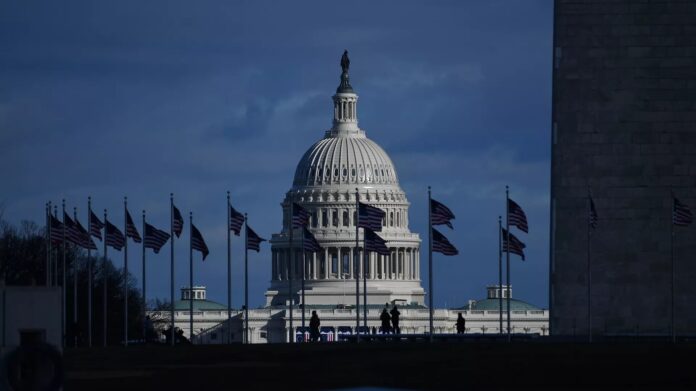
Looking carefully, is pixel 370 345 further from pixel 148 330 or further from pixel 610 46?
pixel 148 330

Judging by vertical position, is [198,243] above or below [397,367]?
above

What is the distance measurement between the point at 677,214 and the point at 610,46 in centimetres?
684

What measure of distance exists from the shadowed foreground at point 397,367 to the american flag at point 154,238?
1785 cm

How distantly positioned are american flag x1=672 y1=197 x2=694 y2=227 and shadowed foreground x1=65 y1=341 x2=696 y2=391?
5683 millimetres

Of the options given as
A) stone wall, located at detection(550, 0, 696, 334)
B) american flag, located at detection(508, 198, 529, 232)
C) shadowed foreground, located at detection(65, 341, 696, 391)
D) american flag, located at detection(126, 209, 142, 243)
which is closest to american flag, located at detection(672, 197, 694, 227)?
stone wall, located at detection(550, 0, 696, 334)

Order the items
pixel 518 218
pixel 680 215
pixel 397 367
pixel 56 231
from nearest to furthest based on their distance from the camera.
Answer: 1. pixel 397 367
2. pixel 680 215
3. pixel 518 218
4. pixel 56 231

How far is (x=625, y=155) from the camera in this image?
86.4m

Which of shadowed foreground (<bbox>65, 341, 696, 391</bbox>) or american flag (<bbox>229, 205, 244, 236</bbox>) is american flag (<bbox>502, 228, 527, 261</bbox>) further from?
shadowed foreground (<bbox>65, 341, 696, 391</bbox>)

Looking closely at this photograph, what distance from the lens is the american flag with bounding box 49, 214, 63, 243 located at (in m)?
98.4

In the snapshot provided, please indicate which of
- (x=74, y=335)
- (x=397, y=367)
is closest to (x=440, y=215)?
(x=74, y=335)

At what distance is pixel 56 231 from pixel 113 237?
121 inches

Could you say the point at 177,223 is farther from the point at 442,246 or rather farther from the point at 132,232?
the point at 442,246

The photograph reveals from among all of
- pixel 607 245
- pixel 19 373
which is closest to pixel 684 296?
pixel 607 245

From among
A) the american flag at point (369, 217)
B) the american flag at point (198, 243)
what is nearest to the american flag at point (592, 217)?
the american flag at point (369, 217)
